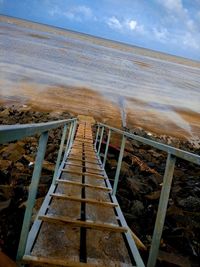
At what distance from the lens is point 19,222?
505cm

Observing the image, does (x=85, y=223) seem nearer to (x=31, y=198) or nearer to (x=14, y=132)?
(x=31, y=198)

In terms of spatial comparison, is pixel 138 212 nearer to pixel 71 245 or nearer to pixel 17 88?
pixel 71 245

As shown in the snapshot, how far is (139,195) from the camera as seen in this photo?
284 inches

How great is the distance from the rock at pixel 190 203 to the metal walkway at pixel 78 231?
9.25 ft

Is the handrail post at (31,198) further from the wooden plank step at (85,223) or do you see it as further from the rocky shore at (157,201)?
the rocky shore at (157,201)

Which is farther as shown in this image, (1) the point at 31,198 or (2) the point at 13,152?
(2) the point at 13,152

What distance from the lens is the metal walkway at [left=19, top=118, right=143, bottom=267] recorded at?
2908 millimetres

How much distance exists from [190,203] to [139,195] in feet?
3.77

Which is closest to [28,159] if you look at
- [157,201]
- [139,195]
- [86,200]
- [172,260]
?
[139,195]

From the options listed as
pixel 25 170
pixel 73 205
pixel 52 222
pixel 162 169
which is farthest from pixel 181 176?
pixel 52 222

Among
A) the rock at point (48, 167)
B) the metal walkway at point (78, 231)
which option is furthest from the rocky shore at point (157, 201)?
the rock at point (48, 167)

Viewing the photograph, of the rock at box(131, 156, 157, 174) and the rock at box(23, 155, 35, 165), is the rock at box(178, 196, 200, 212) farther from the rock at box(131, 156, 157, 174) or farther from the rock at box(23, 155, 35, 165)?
the rock at box(23, 155, 35, 165)

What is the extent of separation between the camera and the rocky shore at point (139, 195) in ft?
16.7

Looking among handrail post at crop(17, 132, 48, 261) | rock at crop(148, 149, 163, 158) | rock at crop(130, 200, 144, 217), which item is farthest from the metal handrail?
rock at crop(148, 149, 163, 158)
